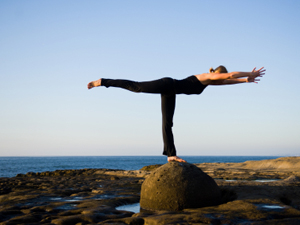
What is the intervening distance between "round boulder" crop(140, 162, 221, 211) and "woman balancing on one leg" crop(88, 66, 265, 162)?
1.56 ft

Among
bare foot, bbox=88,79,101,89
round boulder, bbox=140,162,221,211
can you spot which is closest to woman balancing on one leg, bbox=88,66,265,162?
bare foot, bbox=88,79,101,89

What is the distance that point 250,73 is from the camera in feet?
18.5

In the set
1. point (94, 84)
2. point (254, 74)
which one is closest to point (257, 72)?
point (254, 74)

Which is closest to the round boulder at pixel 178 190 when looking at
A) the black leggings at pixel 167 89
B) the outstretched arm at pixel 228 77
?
the black leggings at pixel 167 89

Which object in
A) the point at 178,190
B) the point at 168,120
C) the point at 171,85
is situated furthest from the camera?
the point at 168,120

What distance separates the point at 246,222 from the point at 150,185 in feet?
7.26

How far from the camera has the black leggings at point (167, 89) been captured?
227 inches

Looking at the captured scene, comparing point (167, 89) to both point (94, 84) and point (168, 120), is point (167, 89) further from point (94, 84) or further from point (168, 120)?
point (94, 84)

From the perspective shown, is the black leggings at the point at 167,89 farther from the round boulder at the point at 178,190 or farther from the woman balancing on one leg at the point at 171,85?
the round boulder at the point at 178,190

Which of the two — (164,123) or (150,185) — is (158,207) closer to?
(150,185)

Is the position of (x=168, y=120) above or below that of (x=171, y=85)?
below

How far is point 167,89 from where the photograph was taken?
19.3 feet

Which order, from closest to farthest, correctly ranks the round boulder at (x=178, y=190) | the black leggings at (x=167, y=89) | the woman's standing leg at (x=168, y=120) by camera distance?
the round boulder at (x=178, y=190) → the black leggings at (x=167, y=89) → the woman's standing leg at (x=168, y=120)

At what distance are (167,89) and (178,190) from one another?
2.05 meters
